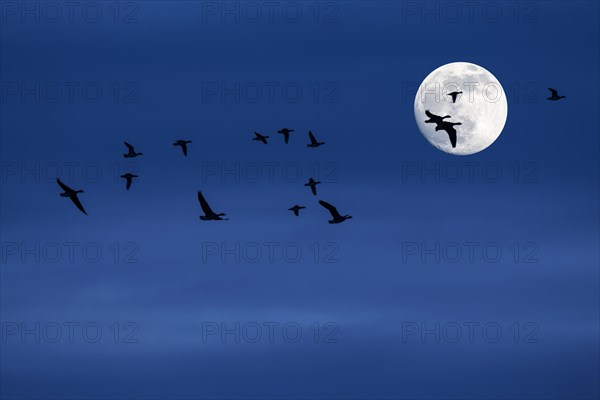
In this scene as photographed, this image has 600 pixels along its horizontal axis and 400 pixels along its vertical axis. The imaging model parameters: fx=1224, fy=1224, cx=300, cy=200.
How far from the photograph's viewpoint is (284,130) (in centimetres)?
9388

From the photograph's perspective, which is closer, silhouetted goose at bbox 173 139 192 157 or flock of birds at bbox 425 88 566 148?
flock of birds at bbox 425 88 566 148

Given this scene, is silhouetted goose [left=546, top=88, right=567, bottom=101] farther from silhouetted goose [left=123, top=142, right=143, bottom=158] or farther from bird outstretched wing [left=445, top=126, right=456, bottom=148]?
silhouetted goose [left=123, top=142, right=143, bottom=158]

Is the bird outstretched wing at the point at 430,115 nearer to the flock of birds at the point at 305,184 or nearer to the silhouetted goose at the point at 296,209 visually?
the flock of birds at the point at 305,184

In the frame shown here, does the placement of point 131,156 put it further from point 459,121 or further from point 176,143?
point 459,121

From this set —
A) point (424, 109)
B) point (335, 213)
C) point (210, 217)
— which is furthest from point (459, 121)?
point (210, 217)

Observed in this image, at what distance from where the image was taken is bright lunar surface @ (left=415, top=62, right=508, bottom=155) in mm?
86000

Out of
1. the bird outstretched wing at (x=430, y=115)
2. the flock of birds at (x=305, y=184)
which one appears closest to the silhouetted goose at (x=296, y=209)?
the flock of birds at (x=305, y=184)

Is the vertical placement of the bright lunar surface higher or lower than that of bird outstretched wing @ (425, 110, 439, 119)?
higher

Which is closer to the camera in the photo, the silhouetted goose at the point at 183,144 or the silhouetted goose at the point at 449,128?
the silhouetted goose at the point at 449,128

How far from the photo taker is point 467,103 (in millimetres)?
86562

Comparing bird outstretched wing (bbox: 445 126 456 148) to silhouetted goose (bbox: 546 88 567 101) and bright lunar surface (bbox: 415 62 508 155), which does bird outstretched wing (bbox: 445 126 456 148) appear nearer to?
bright lunar surface (bbox: 415 62 508 155)

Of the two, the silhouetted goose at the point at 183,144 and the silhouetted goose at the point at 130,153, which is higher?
the silhouetted goose at the point at 183,144

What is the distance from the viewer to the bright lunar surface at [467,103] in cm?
8600

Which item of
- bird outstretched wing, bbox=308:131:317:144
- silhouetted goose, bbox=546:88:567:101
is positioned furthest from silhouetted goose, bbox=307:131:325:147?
silhouetted goose, bbox=546:88:567:101
